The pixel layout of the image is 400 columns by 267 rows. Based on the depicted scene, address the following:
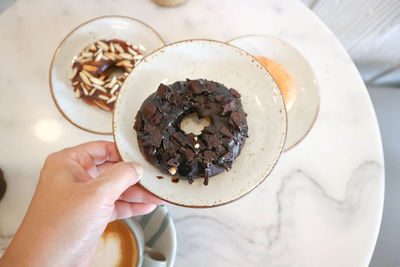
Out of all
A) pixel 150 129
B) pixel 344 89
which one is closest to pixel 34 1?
pixel 150 129

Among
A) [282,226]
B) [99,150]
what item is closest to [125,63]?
[99,150]

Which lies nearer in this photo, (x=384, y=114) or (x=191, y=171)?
(x=191, y=171)

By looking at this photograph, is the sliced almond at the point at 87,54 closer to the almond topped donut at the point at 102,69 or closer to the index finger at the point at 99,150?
the almond topped donut at the point at 102,69

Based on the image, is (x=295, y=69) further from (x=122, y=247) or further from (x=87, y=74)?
(x=122, y=247)

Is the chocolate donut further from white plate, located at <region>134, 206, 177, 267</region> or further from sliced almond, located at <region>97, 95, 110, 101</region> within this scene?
sliced almond, located at <region>97, 95, 110, 101</region>

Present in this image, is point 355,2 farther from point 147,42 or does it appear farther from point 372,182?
point 147,42

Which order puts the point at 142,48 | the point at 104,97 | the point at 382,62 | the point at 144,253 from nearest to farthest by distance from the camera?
the point at 144,253, the point at 104,97, the point at 142,48, the point at 382,62

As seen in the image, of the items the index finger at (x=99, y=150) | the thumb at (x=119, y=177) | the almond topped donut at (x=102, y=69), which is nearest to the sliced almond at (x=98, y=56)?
the almond topped donut at (x=102, y=69)
